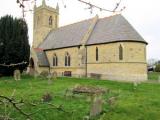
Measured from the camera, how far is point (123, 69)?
34.6 m

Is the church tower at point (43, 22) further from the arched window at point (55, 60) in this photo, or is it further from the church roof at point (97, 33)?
the arched window at point (55, 60)

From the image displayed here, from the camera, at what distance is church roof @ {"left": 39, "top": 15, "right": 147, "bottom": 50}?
35.8 m

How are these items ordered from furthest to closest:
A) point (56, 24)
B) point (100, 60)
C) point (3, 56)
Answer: point (56, 24) < point (100, 60) < point (3, 56)

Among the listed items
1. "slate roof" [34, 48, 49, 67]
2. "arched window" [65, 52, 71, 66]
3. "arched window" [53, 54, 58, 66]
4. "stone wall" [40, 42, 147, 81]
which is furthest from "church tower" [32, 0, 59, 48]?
"stone wall" [40, 42, 147, 81]

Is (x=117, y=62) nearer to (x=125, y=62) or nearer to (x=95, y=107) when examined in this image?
(x=125, y=62)

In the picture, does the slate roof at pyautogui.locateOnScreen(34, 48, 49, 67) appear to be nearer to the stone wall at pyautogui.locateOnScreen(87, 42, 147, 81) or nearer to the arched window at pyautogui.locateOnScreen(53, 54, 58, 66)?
the arched window at pyautogui.locateOnScreen(53, 54, 58, 66)

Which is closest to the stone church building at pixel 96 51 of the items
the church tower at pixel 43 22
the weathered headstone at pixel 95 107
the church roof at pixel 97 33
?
the church roof at pixel 97 33

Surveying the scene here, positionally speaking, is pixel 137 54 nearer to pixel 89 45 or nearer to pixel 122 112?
pixel 89 45

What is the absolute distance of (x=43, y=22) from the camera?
2058 inches

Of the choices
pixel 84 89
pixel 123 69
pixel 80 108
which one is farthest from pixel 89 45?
pixel 80 108

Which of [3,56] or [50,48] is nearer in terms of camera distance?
[3,56]

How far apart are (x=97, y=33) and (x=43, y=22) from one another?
15.6 meters

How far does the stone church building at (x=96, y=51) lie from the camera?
34844 mm

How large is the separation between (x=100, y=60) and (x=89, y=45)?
2973mm
